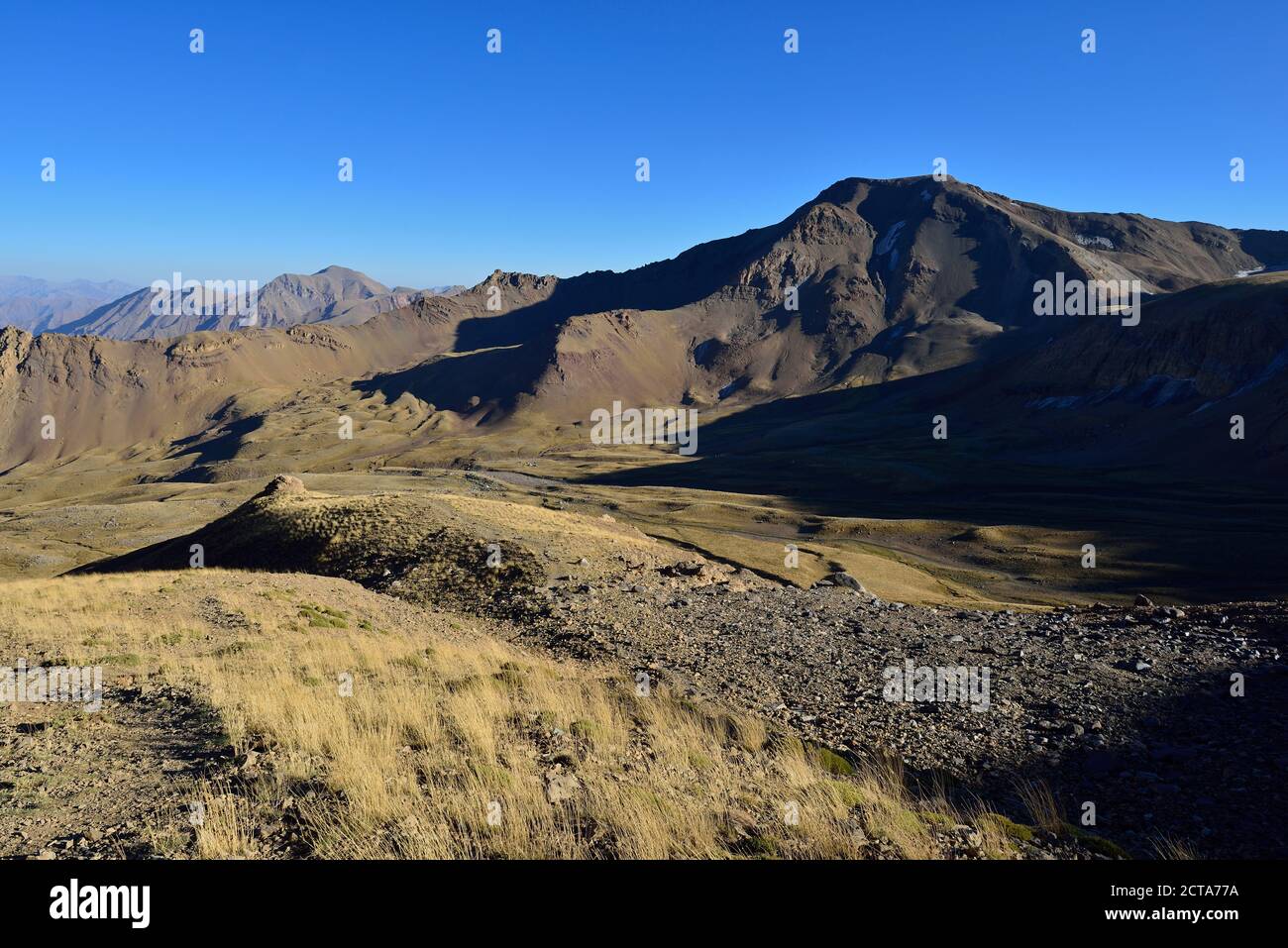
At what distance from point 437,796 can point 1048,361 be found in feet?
595

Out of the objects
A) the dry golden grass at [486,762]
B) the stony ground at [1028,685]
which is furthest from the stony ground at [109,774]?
the stony ground at [1028,685]

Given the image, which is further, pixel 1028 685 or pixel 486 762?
pixel 1028 685

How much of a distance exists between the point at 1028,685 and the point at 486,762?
11885mm

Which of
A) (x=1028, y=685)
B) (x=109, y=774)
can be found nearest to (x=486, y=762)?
(x=109, y=774)

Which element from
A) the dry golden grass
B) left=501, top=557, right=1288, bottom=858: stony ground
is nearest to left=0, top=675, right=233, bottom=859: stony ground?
the dry golden grass

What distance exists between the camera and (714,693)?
47.7ft

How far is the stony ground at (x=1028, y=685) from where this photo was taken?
991 cm

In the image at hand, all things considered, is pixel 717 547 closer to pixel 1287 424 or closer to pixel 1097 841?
pixel 1097 841

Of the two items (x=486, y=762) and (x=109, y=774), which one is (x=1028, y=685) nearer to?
(x=486, y=762)

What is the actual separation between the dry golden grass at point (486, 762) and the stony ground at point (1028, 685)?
222 centimetres

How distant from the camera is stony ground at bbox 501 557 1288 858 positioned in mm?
9914

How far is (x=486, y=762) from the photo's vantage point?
28.0 ft

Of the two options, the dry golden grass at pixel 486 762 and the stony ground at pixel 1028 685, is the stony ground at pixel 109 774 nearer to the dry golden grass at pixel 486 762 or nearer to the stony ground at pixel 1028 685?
the dry golden grass at pixel 486 762
